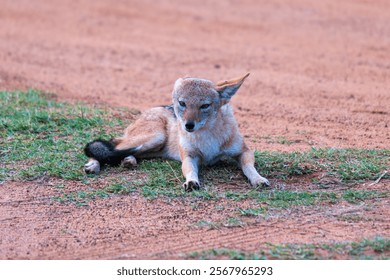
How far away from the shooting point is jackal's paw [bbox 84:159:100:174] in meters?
7.21

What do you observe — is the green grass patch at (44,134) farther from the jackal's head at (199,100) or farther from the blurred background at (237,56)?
the jackal's head at (199,100)

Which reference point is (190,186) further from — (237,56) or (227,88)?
(237,56)

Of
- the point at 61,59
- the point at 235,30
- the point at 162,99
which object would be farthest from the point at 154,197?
the point at 235,30

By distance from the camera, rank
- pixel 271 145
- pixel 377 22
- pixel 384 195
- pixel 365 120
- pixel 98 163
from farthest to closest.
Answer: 1. pixel 377 22
2. pixel 365 120
3. pixel 271 145
4. pixel 98 163
5. pixel 384 195

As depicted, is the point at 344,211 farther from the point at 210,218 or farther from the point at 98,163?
the point at 98,163

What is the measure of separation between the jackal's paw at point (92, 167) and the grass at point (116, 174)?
0.07 meters

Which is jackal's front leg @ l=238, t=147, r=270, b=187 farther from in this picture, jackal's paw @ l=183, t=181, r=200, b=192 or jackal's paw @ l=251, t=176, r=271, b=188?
jackal's paw @ l=183, t=181, r=200, b=192

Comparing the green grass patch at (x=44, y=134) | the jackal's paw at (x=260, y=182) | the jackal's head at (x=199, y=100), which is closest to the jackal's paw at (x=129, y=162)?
the green grass patch at (x=44, y=134)

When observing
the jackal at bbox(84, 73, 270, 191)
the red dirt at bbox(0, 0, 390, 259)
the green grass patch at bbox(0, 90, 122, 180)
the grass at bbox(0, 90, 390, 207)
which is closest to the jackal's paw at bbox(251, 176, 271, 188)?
the jackal at bbox(84, 73, 270, 191)

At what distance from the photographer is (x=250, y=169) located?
6.88 m

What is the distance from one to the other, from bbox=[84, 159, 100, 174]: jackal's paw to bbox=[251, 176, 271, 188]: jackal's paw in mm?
1606

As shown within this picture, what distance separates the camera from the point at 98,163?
24.0 feet

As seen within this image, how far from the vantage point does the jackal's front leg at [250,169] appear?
669 centimetres
